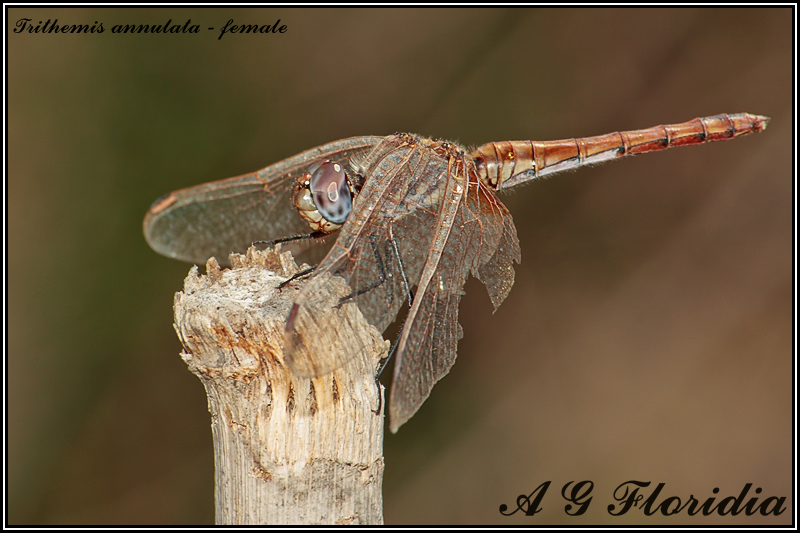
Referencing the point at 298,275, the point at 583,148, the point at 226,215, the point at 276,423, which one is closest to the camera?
the point at 276,423

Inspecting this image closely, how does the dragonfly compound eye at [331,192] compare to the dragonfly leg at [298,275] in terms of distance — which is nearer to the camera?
the dragonfly leg at [298,275]

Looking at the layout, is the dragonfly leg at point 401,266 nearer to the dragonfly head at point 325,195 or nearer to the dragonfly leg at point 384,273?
the dragonfly leg at point 384,273

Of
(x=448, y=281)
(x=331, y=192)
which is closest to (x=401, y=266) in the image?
(x=448, y=281)

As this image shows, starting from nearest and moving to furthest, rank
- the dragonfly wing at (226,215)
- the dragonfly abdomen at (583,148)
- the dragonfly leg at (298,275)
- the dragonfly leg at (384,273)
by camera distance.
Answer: the dragonfly leg at (298,275), the dragonfly leg at (384,273), the dragonfly abdomen at (583,148), the dragonfly wing at (226,215)

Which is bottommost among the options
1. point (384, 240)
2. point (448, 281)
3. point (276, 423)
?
point (276, 423)

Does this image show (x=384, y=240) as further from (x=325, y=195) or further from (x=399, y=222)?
(x=325, y=195)

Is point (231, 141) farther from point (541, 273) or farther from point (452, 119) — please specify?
point (541, 273)

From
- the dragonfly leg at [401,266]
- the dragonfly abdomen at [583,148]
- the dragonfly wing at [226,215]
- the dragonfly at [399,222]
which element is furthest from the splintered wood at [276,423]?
the dragonfly abdomen at [583,148]

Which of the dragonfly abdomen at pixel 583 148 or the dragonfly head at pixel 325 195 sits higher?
the dragonfly abdomen at pixel 583 148
